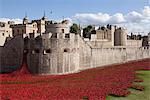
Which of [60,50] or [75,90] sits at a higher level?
[60,50]

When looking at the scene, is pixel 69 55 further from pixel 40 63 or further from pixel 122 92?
pixel 122 92

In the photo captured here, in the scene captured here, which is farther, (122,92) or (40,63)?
(40,63)

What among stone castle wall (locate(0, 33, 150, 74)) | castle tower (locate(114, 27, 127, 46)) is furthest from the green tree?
stone castle wall (locate(0, 33, 150, 74))

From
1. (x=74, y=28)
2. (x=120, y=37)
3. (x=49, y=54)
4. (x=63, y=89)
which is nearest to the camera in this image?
(x=63, y=89)

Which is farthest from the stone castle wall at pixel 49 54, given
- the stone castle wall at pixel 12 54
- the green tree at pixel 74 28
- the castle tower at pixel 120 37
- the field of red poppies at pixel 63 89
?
the green tree at pixel 74 28

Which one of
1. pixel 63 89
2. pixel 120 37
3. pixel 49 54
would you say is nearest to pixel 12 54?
pixel 49 54

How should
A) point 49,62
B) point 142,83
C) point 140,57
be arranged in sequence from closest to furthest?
point 142,83 → point 49,62 → point 140,57

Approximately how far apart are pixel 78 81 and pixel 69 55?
288 inches

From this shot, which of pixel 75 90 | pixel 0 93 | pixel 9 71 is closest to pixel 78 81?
pixel 75 90

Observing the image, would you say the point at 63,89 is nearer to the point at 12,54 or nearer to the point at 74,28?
the point at 12,54

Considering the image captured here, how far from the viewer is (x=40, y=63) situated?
35312mm

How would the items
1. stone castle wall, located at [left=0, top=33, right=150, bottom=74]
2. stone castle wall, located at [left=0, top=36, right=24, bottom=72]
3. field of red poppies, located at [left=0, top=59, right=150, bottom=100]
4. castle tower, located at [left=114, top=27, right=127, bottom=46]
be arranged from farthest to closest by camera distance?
1. castle tower, located at [left=114, top=27, right=127, bottom=46]
2. stone castle wall, located at [left=0, top=36, right=24, bottom=72]
3. stone castle wall, located at [left=0, top=33, right=150, bottom=74]
4. field of red poppies, located at [left=0, top=59, right=150, bottom=100]

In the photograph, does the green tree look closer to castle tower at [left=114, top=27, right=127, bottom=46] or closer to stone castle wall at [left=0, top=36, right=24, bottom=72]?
castle tower at [left=114, top=27, right=127, bottom=46]

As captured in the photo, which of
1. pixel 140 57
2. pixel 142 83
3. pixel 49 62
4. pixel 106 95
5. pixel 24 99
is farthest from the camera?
pixel 140 57
